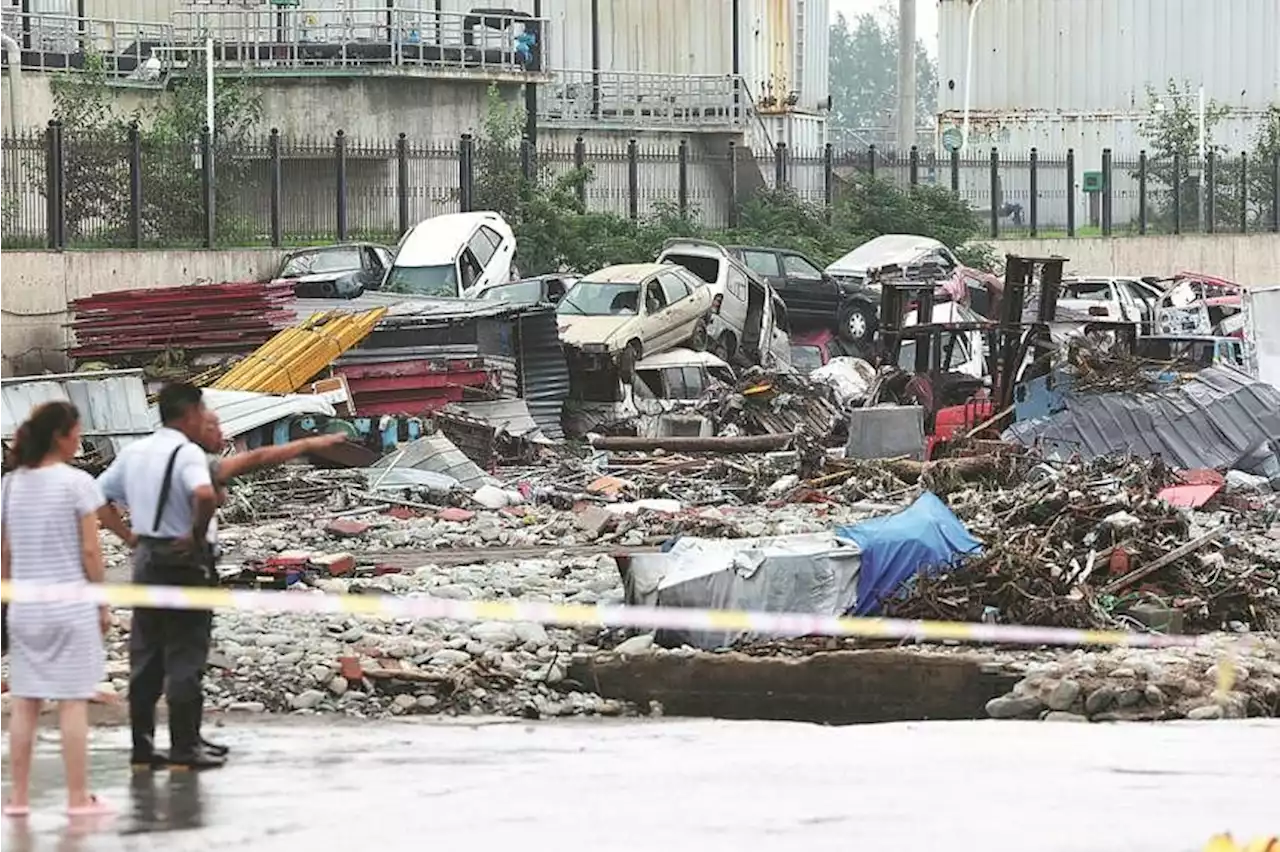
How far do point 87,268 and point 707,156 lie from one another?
15.7 metres

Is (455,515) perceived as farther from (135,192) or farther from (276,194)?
(276,194)

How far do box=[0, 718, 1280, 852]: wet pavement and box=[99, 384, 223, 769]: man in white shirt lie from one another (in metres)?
0.31

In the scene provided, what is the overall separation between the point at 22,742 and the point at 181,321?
56.4ft

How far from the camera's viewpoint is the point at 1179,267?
52.2 metres

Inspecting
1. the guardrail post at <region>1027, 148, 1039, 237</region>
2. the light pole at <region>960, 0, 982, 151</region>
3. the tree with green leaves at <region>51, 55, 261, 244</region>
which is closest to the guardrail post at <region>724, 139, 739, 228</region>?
the guardrail post at <region>1027, 148, 1039, 237</region>

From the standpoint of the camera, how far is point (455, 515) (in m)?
21.4

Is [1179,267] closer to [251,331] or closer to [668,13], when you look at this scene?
[668,13]

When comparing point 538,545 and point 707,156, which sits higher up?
point 707,156

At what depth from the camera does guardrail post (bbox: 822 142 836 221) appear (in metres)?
46.1

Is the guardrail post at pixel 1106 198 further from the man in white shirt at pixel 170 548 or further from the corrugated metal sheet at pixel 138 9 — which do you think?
the man in white shirt at pixel 170 548

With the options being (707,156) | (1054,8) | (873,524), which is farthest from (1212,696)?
(1054,8)

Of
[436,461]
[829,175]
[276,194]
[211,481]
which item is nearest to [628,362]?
[436,461]

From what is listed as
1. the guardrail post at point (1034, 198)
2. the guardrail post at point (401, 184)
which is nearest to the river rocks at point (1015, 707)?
the guardrail post at point (401, 184)

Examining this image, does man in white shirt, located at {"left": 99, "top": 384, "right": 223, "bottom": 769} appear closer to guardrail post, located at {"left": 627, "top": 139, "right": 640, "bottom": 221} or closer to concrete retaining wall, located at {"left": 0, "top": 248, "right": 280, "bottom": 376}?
concrete retaining wall, located at {"left": 0, "top": 248, "right": 280, "bottom": 376}
